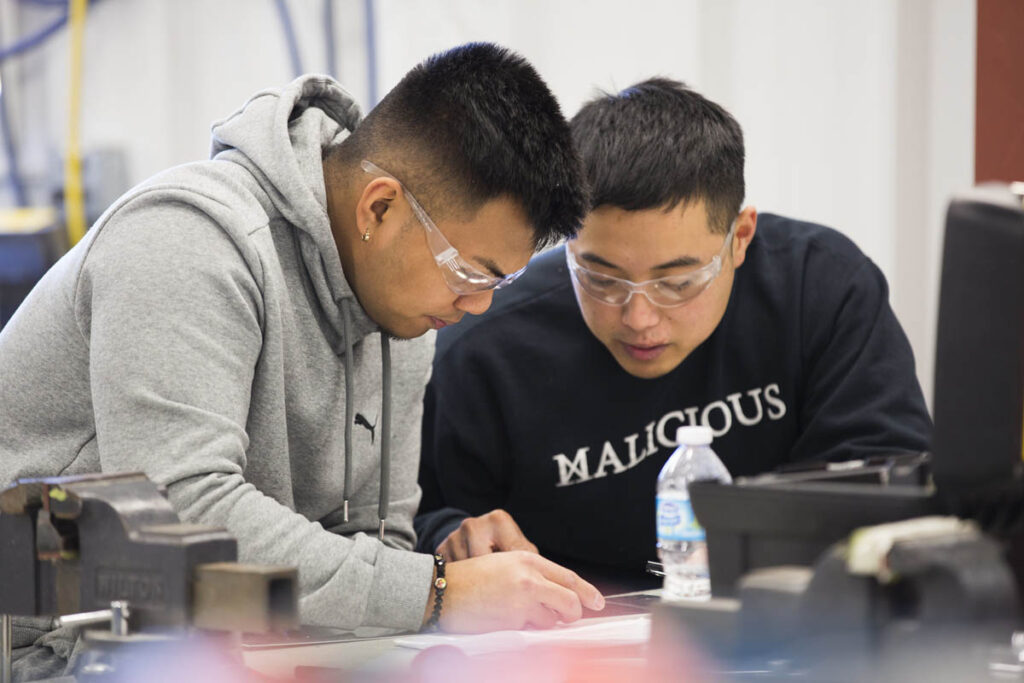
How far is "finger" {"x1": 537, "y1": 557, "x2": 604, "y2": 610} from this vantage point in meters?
1.31

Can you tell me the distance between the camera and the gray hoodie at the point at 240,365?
113cm

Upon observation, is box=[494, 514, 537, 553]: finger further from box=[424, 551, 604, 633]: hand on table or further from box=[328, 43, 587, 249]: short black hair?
box=[328, 43, 587, 249]: short black hair

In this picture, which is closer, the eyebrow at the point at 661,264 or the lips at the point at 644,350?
the eyebrow at the point at 661,264

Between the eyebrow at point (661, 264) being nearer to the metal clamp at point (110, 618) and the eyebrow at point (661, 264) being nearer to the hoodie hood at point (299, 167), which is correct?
the hoodie hood at point (299, 167)

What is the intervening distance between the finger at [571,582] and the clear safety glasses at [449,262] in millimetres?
335

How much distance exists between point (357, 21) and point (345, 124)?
1.38 metres

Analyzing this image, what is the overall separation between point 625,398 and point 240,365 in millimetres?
736

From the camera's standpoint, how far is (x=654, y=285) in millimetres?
1601

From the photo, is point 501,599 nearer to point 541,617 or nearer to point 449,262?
point 541,617

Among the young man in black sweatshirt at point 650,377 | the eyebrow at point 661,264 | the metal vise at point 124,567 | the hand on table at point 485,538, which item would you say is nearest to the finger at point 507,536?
the hand on table at point 485,538

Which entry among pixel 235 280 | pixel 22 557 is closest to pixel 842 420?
pixel 235 280

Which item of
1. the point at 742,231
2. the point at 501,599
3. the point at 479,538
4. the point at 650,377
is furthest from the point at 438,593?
the point at 742,231

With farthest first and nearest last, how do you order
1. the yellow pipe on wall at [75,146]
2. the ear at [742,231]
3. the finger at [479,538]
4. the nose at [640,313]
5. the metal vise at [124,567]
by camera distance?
the yellow pipe on wall at [75,146]
the ear at [742,231]
the nose at [640,313]
the finger at [479,538]
the metal vise at [124,567]

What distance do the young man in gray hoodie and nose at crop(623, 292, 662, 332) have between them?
23 centimetres
